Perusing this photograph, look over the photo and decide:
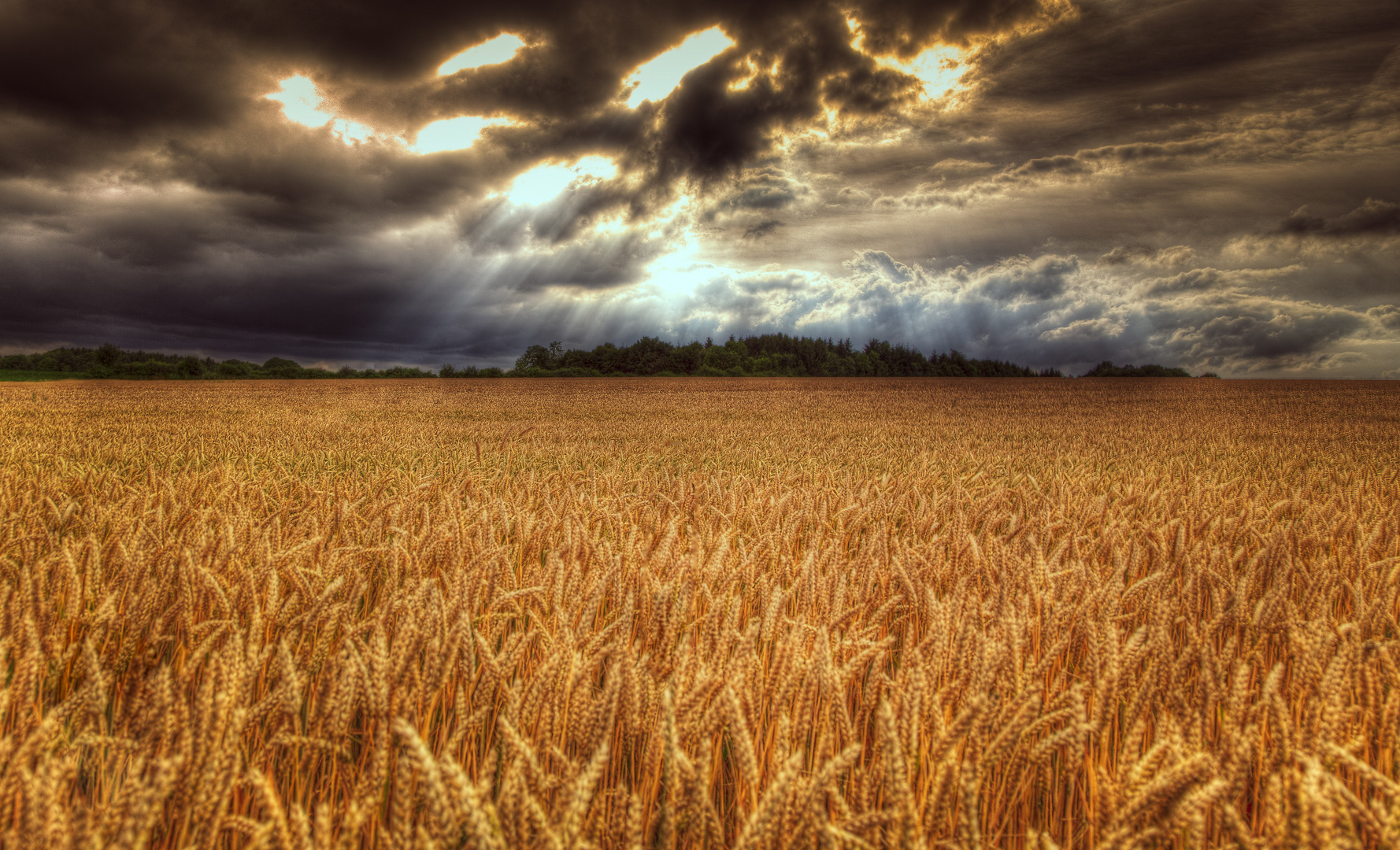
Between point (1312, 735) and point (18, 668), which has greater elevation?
point (18, 668)

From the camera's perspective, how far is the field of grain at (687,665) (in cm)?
92

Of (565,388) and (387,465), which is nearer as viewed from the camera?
(387,465)

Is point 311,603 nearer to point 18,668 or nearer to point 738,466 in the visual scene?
point 18,668

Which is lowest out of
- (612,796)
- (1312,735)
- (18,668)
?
(612,796)

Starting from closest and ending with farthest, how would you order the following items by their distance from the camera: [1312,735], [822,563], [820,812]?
[820,812]
[1312,735]
[822,563]

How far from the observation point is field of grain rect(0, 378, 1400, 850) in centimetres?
92

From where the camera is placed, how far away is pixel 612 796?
131cm

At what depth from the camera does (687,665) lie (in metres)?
1.44

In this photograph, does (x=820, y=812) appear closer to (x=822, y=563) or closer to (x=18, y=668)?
(x=18, y=668)

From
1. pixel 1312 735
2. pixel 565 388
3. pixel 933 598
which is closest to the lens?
pixel 1312 735

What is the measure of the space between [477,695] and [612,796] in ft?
1.28

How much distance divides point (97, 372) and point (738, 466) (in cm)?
6066

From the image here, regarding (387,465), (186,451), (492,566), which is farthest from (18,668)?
(186,451)

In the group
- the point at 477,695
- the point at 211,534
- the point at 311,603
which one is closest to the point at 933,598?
the point at 477,695
